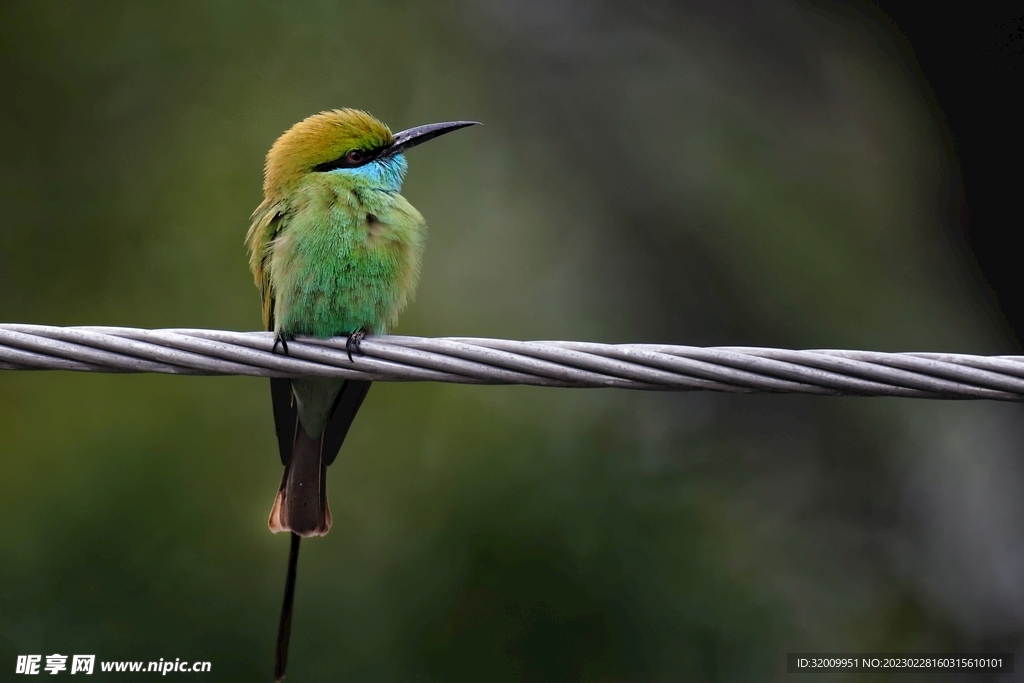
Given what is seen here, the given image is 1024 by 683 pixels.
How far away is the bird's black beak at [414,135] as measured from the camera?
3.00 meters

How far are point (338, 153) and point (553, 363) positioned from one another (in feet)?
4.59

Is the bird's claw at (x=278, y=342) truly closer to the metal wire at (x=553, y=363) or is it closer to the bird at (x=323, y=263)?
the metal wire at (x=553, y=363)

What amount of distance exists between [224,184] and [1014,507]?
12.9 feet

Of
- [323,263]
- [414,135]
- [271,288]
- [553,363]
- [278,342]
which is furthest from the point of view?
[414,135]

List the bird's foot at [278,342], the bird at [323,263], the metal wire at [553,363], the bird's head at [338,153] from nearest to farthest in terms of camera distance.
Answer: the metal wire at [553,363]
the bird's foot at [278,342]
the bird at [323,263]
the bird's head at [338,153]

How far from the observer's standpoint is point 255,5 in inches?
222

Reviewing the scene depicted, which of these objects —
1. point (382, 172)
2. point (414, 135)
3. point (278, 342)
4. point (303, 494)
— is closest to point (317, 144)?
point (382, 172)

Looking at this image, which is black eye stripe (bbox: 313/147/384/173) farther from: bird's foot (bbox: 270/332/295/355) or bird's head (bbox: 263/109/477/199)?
bird's foot (bbox: 270/332/295/355)

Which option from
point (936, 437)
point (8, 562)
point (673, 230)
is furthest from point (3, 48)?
point (936, 437)

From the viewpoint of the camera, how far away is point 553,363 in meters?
1.79

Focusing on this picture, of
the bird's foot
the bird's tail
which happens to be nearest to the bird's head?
the bird's tail

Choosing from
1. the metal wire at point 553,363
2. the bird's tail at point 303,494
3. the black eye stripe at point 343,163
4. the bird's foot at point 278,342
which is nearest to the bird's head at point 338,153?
the black eye stripe at point 343,163

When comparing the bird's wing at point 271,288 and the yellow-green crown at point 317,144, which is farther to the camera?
the yellow-green crown at point 317,144

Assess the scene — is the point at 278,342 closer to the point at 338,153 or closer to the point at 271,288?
the point at 271,288
